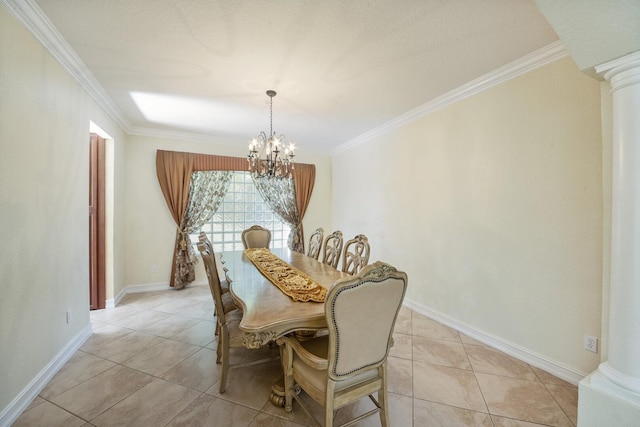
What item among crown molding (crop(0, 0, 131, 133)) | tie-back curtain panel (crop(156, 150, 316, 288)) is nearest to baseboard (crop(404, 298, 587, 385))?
tie-back curtain panel (crop(156, 150, 316, 288))

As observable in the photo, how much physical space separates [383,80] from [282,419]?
9.51ft

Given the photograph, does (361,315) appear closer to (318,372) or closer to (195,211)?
(318,372)

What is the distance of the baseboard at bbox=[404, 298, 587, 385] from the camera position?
205 cm

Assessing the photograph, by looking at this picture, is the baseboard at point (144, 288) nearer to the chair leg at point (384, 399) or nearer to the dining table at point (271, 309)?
the dining table at point (271, 309)

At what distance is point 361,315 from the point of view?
1.31m

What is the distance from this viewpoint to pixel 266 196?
506cm

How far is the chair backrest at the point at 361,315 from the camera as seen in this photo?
124 centimetres

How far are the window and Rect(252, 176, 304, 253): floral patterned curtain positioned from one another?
0.15 m

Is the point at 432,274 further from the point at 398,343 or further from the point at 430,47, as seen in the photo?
the point at 430,47

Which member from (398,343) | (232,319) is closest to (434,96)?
(398,343)

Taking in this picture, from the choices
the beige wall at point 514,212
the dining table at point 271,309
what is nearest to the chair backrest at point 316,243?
the dining table at point 271,309

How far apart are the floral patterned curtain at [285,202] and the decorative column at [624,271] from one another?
4.30 meters

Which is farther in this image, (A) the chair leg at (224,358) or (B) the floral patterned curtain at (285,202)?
(B) the floral patterned curtain at (285,202)

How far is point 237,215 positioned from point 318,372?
3.97m
